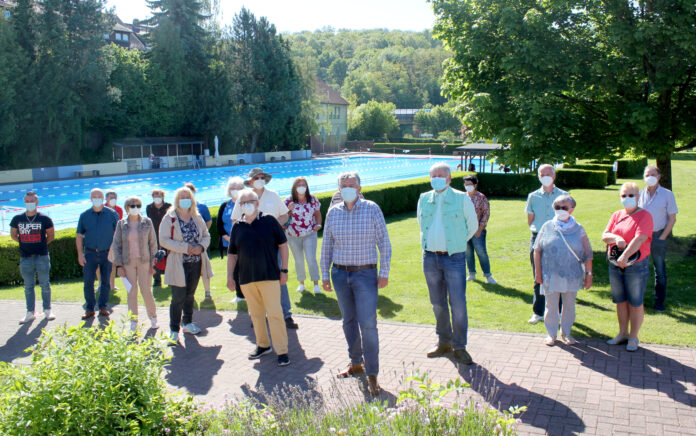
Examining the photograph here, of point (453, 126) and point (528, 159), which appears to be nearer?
point (528, 159)

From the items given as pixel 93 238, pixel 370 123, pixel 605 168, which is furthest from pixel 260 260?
pixel 370 123

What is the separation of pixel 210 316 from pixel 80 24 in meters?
43.7

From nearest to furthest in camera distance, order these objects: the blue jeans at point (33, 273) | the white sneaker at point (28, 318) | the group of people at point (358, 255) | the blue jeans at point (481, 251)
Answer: the group of people at point (358, 255) → the blue jeans at point (33, 273) → the white sneaker at point (28, 318) → the blue jeans at point (481, 251)

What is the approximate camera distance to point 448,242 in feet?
18.7

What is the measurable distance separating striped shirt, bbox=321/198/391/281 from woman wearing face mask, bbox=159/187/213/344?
2368 millimetres

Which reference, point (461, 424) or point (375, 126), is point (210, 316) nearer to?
point (461, 424)

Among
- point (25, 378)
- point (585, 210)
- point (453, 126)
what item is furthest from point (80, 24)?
point (453, 126)

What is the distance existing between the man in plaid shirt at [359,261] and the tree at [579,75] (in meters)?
5.90

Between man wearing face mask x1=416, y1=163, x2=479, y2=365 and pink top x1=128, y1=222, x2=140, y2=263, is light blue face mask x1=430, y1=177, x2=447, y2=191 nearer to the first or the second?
man wearing face mask x1=416, y1=163, x2=479, y2=365

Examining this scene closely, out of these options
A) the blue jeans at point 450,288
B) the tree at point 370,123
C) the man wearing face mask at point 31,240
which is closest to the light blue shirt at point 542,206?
the blue jeans at point 450,288

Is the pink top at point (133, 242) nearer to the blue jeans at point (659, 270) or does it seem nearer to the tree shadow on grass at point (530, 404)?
the tree shadow on grass at point (530, 404)

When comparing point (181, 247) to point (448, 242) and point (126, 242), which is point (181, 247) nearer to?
point (126, 242)

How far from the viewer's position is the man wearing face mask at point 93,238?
26.6 ft

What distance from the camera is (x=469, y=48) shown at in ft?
36.2
